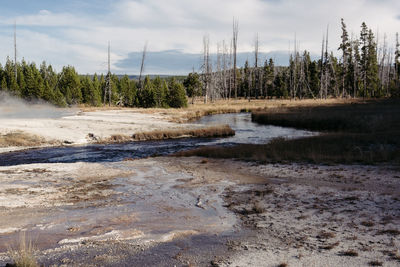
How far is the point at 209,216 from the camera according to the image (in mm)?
8078

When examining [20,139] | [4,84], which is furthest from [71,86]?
[20,139]

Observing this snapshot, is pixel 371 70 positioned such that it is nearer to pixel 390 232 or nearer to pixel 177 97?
pixel 177 97

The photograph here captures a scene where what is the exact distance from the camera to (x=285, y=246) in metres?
6.15

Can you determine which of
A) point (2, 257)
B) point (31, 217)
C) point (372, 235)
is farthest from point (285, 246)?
point (31, 217)

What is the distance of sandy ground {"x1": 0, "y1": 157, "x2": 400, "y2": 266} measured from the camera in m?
5.79

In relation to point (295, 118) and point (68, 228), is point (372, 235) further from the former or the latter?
point (295, 118)

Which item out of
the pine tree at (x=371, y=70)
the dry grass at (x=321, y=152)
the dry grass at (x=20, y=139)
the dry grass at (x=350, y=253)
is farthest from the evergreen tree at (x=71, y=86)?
the dry grass at (x=350, y=253)

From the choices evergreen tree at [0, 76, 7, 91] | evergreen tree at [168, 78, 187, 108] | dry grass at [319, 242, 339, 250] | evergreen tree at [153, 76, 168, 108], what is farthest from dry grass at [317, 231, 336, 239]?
evergreen tree at [0, 76, 7, 91]

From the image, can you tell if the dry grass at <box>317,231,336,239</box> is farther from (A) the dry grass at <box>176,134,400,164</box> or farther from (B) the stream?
(A) the dry grass at <box>176,134,400,164</box>

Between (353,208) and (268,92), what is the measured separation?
95.4 metres

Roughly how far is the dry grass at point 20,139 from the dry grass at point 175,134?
4.88 metres

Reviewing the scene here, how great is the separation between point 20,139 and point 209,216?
65.4ft

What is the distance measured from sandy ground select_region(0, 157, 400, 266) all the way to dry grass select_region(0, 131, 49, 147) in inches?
418

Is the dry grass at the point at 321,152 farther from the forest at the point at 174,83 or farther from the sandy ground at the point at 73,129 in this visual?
the forest at the point at 174,83
